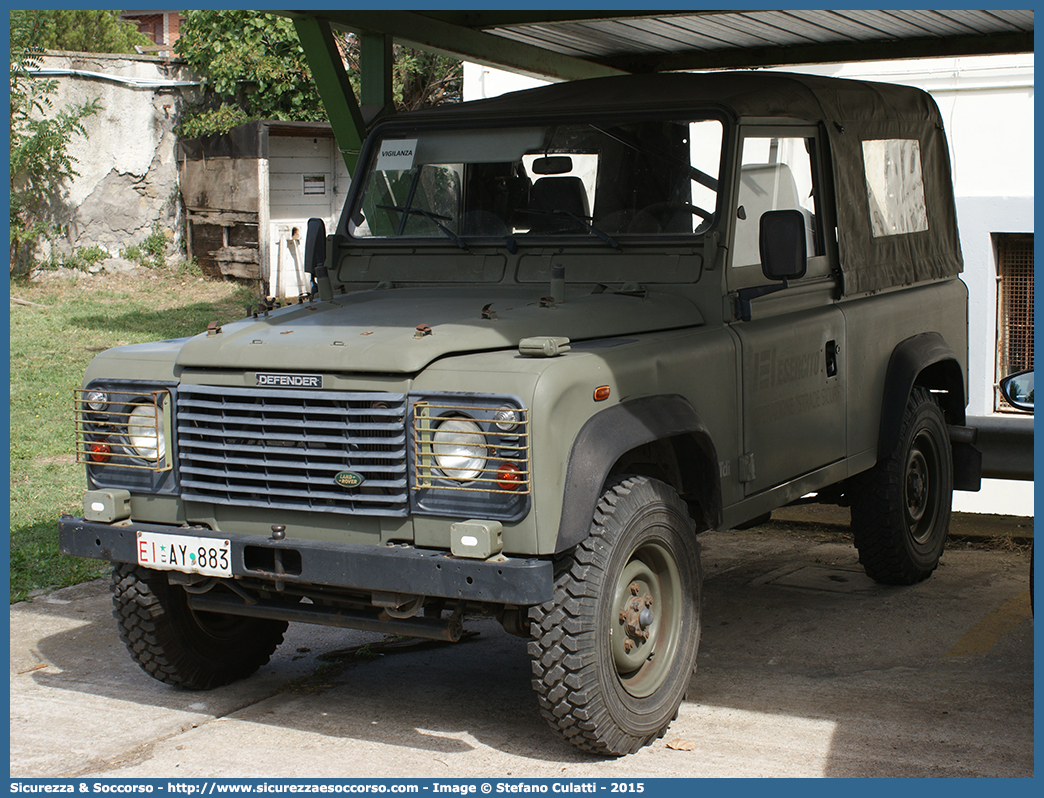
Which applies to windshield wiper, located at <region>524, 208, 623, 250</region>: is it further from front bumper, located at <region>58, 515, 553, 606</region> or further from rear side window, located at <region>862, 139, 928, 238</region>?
front bumper, located at <region>58, 515, 553, 606</region>

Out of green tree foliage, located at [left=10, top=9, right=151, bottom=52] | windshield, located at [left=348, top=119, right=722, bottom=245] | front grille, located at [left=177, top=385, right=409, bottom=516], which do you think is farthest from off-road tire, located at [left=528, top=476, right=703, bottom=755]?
green tree foliage, located at [left=10, top=9, right=151, bottom=52]

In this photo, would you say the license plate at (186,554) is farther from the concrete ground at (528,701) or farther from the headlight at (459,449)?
the headlight at (459,449)

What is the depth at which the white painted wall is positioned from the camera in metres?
9.45

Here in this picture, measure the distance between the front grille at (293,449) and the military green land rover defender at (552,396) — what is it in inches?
0.4

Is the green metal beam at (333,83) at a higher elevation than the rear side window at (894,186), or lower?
higher

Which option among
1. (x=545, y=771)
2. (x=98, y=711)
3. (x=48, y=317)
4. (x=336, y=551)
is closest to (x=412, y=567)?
(x=336, y=551)

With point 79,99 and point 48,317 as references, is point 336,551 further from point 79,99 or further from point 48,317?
point 79,99

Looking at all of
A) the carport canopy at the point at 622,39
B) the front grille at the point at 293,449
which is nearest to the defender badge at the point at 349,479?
the front grille at the point at 293,449

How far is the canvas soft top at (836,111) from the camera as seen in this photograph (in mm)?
5285

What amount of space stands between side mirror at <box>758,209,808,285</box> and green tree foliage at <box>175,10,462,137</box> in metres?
14.0

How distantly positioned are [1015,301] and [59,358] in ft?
29.7

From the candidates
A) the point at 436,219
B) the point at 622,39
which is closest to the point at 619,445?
the point at 436,219

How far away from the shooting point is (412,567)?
12.4ft
